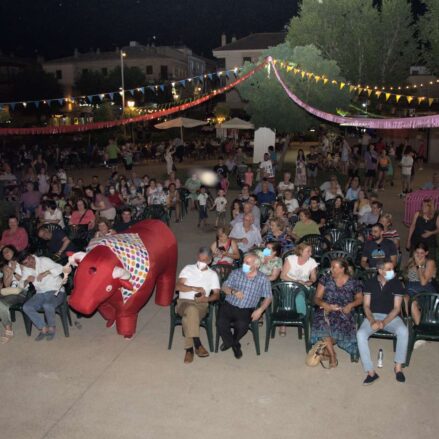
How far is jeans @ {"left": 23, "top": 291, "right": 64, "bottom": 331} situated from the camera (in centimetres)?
642

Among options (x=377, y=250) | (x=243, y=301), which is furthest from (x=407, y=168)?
(x=243, y=301)

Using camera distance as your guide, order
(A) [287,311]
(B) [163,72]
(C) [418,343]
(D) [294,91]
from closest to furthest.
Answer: (C) [418,343]
(A) [287,311]
(D) [294,91]
(B) [163,72]

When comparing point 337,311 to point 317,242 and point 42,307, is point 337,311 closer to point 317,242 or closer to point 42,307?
point 317,242

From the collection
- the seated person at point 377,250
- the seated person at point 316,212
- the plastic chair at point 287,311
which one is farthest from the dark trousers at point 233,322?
the seated person at point 316,212

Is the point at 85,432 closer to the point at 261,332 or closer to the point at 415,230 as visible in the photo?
the point at 261,332

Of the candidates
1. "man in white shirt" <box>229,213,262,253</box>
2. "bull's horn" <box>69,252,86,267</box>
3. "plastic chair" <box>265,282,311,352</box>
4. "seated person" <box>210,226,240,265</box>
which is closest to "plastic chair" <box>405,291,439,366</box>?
"plastic chair" <box>265,282,311,352</box>

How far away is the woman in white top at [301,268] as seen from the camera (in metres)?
6.64

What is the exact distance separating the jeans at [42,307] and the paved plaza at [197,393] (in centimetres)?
26

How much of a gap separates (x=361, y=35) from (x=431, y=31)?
3.85m

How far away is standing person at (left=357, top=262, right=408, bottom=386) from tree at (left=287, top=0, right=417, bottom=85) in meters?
20.7

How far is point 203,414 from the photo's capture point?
4840mm

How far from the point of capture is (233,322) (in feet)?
20.0

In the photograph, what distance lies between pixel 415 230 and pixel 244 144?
21.6 metres

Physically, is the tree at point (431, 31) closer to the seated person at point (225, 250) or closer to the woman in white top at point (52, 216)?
the woman in white top at point (52, 216)
